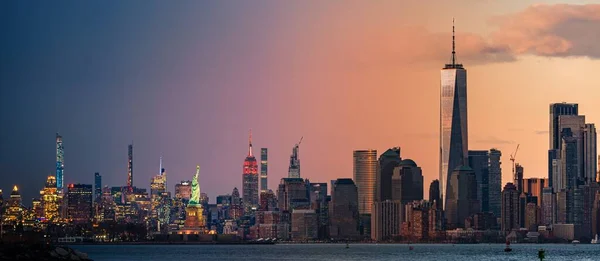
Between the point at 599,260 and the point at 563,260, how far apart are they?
19.5 ft

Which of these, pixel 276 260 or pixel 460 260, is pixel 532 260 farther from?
pixel 276 260

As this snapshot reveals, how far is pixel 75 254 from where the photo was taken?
377 ft

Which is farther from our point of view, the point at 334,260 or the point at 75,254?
the point at 334,260

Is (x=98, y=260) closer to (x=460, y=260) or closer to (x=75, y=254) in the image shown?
(x=460, y=260)

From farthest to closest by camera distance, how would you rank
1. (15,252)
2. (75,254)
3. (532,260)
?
(532,260) < (75,254) < (15,252)

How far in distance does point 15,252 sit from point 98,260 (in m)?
89.9

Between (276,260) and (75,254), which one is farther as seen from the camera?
(276,260)

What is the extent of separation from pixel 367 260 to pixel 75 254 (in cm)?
9024

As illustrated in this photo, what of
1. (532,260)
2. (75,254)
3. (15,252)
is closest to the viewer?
(15,252)

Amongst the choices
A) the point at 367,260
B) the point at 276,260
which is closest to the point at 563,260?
the point at 367,260

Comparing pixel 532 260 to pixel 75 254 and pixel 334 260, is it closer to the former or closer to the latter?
pixel 334 260

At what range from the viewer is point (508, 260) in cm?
19862

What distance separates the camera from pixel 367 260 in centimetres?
19888

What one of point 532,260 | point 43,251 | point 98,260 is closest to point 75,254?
point 43,251
